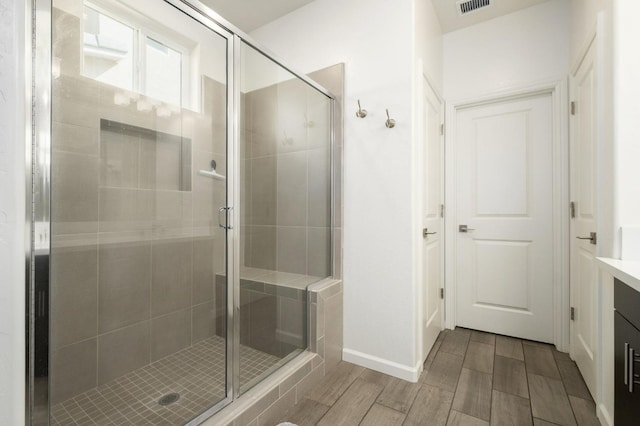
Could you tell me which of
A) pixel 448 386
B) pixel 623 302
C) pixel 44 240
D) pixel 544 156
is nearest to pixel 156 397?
pixel 44 240

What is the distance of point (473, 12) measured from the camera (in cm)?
245

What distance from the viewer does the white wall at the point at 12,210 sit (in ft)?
2.58

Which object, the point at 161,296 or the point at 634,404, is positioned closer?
the point at 634,404

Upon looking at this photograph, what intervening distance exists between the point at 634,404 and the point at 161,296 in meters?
2.07

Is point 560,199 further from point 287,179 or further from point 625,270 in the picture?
point 287,179

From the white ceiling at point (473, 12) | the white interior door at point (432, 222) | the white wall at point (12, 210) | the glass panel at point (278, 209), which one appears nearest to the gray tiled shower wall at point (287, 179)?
the glass panel at point (278, 209)

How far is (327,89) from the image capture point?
89.8 inches

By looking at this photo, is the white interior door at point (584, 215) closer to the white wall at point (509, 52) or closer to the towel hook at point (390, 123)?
the white wall at point (509, 52)

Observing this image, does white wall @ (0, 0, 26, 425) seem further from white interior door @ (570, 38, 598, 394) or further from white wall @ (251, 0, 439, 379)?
white interior door @ (570, 38, 598, 394)

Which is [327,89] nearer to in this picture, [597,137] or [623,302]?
[597,137]

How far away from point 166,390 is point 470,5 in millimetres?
3342

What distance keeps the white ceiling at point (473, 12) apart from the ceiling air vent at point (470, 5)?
0.03 metres

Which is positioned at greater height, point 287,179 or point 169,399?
point 287,179

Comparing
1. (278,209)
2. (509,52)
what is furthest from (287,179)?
(509,52)
